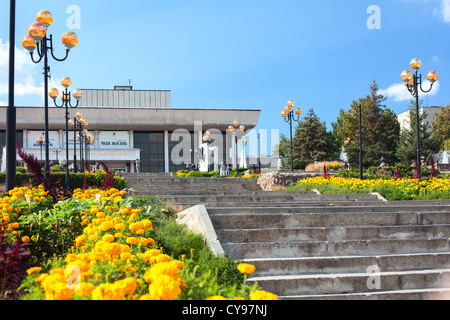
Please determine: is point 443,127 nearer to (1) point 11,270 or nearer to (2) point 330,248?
(2) point 330,248

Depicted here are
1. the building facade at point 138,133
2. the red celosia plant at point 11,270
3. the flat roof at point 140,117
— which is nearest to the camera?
the red celosia plant at point 11,270

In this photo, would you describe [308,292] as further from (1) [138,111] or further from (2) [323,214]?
(1) [138,111]

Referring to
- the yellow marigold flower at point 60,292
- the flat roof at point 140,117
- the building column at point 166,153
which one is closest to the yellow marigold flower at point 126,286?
the yellow marigold flower at point 60,292

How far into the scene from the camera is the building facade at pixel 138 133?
168 ft

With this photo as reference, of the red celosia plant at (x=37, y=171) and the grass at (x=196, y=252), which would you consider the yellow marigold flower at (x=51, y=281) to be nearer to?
the grass at (x=196, y=252)

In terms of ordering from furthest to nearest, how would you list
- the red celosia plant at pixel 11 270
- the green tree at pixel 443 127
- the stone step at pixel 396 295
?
1. the green tree at pixel 443 127
2. the stone step at pixel 396 295
3. the red celosia plant at pixel 11 270

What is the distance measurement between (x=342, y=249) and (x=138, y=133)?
52649 mm

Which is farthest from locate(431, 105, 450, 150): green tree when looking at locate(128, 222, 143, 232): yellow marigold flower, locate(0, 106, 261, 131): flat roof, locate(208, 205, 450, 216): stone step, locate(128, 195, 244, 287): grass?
locate(128, 222, 143, 232): yellow marigold flower

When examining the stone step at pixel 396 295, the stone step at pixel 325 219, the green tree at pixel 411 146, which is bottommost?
the stone step at pixel 396 295

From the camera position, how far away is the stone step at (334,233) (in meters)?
6.35

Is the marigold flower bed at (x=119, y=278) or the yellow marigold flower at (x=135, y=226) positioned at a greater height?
the yellow marigold flower at (x=135, y=226)

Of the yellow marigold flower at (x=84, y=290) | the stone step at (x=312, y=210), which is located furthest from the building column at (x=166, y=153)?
the yellow marigold flower at (x=84, y=290)

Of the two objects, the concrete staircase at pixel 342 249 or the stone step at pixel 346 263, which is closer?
the concrete staircase at pixel 342 249

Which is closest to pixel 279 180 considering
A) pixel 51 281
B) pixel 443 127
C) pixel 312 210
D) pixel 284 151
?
pixel 312 210
